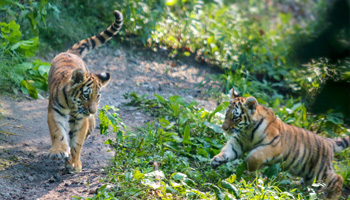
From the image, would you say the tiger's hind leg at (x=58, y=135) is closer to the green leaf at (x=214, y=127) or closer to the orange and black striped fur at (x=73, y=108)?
the orange and black striped fur at (x=73, y=108)

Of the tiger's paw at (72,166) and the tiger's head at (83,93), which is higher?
the tiger's head at (83,93)

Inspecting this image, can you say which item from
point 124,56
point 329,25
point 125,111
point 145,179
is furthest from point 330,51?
point 124,56

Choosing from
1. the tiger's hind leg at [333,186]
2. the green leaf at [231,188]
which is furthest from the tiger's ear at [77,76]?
the tiger's hind leg at [333,186]

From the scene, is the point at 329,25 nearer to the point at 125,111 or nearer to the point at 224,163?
the point at 224,163

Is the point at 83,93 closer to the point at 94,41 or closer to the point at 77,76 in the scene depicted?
the point at 77,76

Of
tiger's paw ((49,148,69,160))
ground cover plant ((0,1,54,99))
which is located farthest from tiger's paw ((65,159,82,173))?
ground cover plant ((0,1,54,99))

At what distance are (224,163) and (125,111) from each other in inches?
71.2

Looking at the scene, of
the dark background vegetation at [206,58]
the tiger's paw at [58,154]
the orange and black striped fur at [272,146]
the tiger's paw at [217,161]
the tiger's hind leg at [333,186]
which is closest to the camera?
the dark background vegetation at [206,58]

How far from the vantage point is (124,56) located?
8406 millimetres

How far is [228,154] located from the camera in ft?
15.6

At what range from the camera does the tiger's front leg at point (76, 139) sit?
13.8ft

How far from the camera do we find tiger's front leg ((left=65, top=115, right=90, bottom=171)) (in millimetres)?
4199

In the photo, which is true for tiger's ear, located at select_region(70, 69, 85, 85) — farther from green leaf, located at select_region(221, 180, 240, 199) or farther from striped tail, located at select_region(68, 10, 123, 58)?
green leaf, located at select_region(221, 180, 240, 199)

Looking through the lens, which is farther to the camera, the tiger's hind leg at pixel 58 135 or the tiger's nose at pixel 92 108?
the tiger's nose at pixel 92 108
